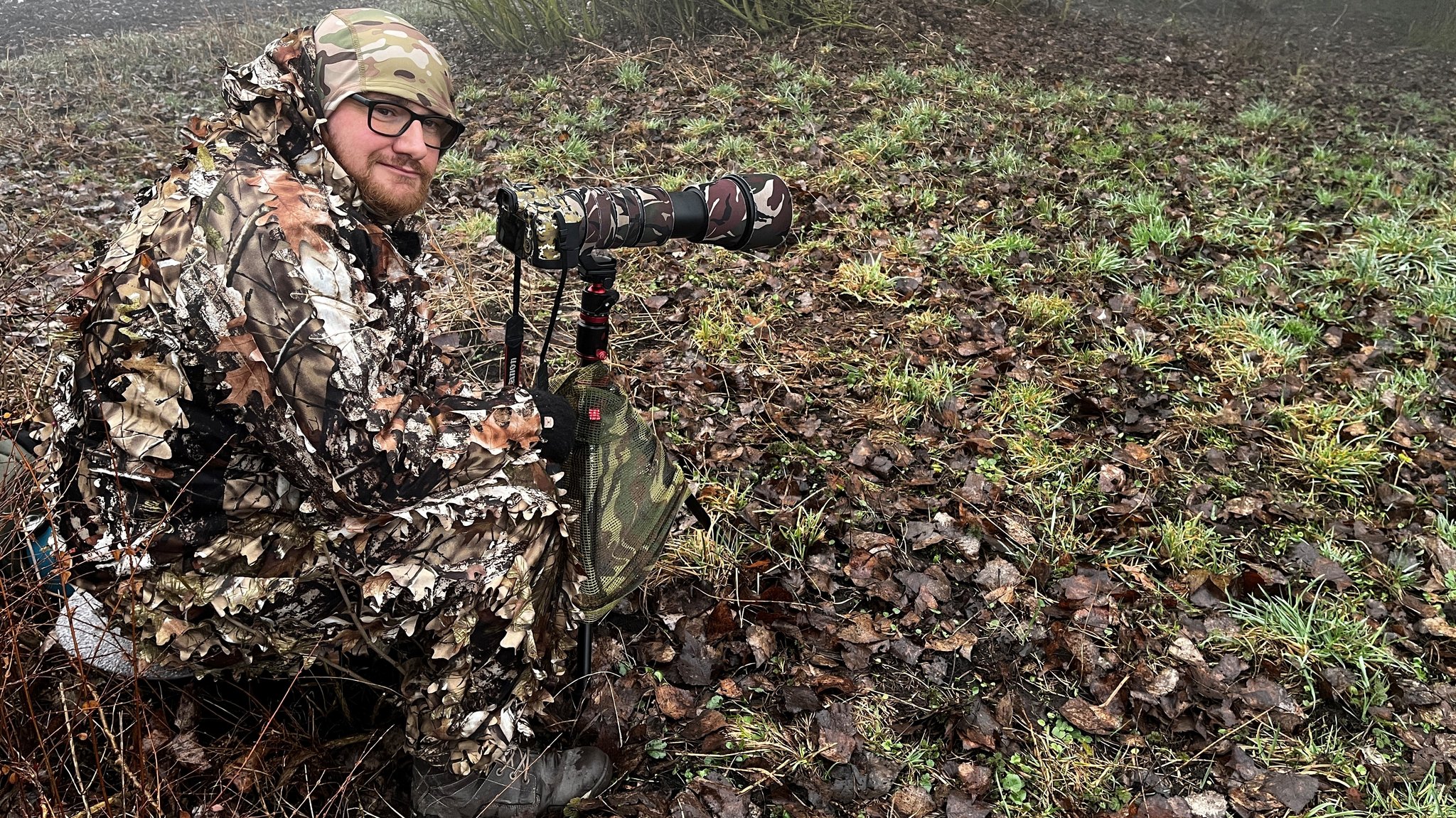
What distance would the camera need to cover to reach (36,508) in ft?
6.25

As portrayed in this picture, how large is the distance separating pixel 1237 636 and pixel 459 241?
14.2 feet

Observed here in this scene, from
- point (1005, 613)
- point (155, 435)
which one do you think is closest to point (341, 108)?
point (155, 435)

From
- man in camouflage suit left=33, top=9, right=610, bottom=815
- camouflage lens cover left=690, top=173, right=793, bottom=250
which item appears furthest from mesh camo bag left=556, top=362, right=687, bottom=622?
camouflage lens cover left=690, top=173, right=793, bottom=250

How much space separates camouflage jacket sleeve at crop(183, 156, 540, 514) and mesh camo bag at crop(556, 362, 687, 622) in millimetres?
409

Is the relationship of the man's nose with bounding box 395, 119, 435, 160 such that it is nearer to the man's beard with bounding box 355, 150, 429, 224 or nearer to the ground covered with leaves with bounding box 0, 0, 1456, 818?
the man's beard with bounding box 355, 150, 429, 224

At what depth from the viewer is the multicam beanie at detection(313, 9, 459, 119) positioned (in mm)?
1784

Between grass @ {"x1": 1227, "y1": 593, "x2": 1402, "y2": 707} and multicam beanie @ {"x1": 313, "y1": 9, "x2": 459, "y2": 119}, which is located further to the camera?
grass @ {"x1": 1227, "y1": 593, "x2": 1402, "y2": 707}

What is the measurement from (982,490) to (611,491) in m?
1.53

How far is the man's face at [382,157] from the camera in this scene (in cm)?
182

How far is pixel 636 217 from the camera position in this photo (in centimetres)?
208

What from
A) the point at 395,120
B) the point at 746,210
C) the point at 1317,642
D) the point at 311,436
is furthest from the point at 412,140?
the point at 1317,642

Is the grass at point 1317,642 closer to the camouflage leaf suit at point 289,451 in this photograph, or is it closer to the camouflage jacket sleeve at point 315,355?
the camouflage leaf suit at point 289,451

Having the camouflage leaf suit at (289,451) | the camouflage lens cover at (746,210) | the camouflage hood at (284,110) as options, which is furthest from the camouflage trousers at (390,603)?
the camouflage lens cover at (746,210)

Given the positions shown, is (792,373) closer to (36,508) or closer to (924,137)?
(36,508)
